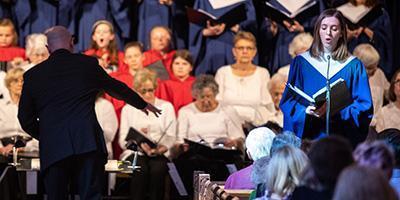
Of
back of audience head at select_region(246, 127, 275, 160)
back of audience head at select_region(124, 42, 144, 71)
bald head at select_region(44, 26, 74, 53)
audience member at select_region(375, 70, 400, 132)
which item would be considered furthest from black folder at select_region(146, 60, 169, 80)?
back of audience head at select_region(246, 127, 275, 160)

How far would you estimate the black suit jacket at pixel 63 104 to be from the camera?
22.2 ft

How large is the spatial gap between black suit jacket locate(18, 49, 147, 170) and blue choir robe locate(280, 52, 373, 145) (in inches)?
48.8

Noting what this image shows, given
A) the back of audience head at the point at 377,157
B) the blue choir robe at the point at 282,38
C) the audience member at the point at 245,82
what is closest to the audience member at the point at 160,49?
the audience member at the point at 245,82

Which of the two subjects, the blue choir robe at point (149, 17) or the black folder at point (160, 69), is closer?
the black folder at point (160, 69)

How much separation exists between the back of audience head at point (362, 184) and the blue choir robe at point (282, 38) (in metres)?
8.04

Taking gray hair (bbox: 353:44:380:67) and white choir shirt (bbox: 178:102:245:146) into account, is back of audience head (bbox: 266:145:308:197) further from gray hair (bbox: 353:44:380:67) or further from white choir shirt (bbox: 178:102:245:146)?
gray hair (bbox: 353:44:380:67)

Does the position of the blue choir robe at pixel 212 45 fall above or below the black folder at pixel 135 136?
above

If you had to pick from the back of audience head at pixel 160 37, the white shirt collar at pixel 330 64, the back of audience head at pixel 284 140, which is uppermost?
the back of audience head at pixel 160 37

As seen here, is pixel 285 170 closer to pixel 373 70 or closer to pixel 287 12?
pixel 373 70

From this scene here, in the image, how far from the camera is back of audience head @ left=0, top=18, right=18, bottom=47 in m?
11.2

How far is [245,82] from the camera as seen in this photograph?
37.7ft

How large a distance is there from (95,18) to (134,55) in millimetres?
812

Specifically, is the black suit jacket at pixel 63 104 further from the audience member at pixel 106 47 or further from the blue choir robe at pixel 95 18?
the blue choir robe at pixel 95 18

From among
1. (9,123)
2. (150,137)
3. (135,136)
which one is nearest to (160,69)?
(150,137)
